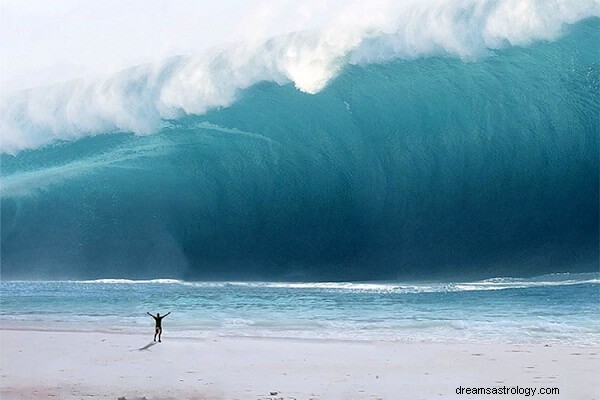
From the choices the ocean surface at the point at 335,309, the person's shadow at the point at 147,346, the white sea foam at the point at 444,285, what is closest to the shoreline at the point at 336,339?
the ocean surface at the point at 335,309

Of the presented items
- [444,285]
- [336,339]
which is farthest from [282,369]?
[444,285]

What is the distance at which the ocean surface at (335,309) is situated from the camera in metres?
8.15

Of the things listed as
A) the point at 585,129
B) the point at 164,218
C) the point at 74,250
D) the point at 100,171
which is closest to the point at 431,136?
the point at 585,129

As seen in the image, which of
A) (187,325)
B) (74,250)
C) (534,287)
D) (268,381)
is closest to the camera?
(268,381)

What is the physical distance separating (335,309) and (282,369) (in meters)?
4.12

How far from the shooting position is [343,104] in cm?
1317

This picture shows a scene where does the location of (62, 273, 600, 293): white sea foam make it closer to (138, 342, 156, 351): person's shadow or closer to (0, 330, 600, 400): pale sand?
(0, 330, 600, 400): pale sand

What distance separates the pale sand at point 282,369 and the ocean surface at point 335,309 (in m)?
0.74

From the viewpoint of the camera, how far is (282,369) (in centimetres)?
609

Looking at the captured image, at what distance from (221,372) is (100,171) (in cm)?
971

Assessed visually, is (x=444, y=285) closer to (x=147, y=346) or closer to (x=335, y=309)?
(x=335, y=309)

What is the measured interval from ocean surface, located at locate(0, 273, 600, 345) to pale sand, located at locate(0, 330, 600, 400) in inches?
29.2

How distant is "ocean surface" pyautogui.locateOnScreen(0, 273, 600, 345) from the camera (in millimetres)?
8148

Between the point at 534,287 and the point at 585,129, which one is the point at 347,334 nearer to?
the point at 534,287
